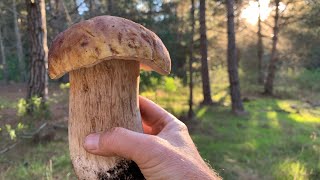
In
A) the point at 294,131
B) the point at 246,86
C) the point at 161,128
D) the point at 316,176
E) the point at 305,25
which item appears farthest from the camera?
the point at 246,86

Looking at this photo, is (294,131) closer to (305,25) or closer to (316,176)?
(316,176)

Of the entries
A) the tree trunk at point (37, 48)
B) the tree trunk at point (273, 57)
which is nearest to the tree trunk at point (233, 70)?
the tree trunk at point (37, 48)

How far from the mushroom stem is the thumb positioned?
0.08 m

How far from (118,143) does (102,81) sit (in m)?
0.35

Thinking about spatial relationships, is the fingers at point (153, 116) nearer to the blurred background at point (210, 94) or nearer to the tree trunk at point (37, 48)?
the blurred background at point (210, 94)

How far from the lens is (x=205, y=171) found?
6.12ft

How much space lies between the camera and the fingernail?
5.82 ft

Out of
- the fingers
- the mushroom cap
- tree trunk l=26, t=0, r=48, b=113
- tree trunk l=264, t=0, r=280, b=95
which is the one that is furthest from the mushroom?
tree trunk l=264, t=0, r=280, b=95

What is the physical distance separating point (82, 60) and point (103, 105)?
29 cm

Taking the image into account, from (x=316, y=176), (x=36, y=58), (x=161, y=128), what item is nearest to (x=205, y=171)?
(x=161, y=128)

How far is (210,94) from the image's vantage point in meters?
13.4

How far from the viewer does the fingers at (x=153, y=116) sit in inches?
91.7

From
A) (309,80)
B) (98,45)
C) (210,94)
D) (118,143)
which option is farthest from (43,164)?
(309,80)

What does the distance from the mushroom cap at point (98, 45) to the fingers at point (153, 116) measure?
58cm
